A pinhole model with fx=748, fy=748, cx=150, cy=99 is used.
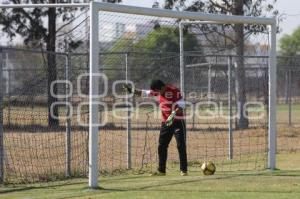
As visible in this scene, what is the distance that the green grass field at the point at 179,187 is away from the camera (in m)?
11.9

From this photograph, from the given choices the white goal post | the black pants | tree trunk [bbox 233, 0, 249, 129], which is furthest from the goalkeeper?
tree trunk [bbox 233, 0, 249, 129]

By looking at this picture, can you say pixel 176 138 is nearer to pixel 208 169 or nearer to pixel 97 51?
pixel 208 169

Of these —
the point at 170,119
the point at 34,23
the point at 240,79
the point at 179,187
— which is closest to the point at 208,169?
the point at 170,119

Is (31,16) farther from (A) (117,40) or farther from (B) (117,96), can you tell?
(A) (117,40)

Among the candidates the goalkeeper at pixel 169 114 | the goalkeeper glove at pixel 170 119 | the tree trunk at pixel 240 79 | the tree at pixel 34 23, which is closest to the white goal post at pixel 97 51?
the goalkeeper at pixel 169 114

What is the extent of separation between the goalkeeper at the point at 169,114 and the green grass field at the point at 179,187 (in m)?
0.51

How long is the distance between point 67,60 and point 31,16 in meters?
19.3

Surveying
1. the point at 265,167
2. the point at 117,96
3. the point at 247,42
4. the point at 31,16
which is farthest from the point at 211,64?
the point at 31,16

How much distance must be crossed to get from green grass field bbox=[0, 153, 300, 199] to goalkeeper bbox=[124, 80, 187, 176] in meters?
0.51

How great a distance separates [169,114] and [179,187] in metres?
2.30

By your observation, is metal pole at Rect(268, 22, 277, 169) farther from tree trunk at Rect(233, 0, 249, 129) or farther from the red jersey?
tree trunk at Rect(233, 0, 249, 129)

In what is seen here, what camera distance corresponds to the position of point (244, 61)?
21.8m

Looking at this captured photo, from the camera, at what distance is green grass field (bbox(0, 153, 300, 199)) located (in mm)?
11891

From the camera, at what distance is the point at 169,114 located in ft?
48.5
